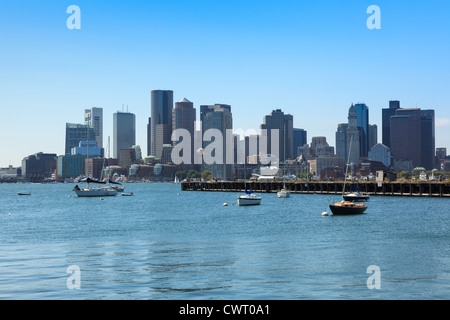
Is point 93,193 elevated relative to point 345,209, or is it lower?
lower

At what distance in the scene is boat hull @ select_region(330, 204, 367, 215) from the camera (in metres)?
75.8

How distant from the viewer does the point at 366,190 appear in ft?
491

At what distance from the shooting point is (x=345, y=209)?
3012 inches

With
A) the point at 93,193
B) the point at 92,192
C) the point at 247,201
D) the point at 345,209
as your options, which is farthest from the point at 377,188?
the point at 92,192

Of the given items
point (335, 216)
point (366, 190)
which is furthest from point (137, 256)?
point (366, 190)

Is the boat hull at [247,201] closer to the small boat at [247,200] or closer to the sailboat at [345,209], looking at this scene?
the small boat at [247,200]

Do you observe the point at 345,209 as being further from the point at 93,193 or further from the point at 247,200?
the point at 93,193

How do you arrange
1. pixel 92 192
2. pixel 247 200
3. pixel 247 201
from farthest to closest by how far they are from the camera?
pixel 92 192, pixel 247 201, pixel 247 200

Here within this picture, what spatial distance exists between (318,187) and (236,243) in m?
128

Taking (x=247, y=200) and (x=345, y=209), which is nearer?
(x=345, y=209)

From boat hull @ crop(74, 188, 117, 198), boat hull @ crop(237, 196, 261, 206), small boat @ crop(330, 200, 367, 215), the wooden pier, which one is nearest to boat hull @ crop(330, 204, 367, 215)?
small boat @ crop(330, 200, 367, 215)

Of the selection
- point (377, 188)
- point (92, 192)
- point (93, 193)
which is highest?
point (377, 188)

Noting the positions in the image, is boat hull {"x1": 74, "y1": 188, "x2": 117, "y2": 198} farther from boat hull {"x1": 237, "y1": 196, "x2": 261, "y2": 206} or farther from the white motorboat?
boat hull {"x1": 237, "y1": 196, "x2": 261, "y2": 206}
